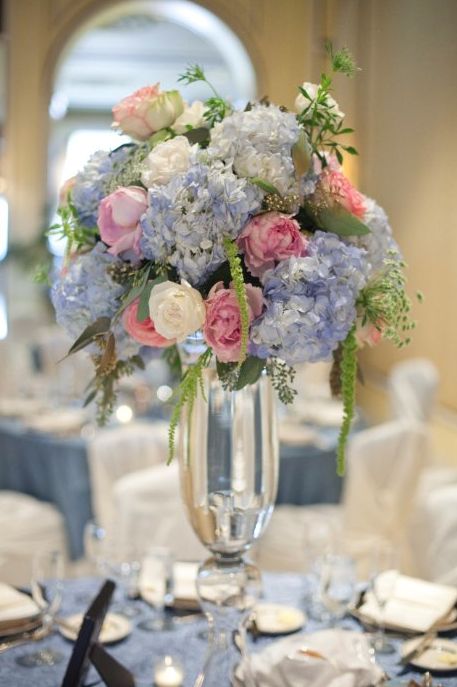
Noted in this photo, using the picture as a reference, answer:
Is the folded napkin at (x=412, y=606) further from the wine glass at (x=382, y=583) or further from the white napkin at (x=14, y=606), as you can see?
the white napkin at (x=14, y=606)

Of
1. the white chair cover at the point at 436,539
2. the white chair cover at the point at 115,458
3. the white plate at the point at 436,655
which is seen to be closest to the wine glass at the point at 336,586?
the white plate at the point at 436,655

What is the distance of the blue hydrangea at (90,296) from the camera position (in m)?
1.51

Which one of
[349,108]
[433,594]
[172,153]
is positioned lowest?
[433,594]

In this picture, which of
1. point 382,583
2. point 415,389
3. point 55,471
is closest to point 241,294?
point 382,583

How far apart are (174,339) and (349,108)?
97 cm

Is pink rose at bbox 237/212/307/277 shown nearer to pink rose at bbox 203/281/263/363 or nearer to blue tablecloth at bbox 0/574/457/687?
pink rose at bbox 203/281/263/363

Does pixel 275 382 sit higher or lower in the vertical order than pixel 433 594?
higher

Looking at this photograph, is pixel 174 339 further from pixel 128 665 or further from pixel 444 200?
pixel 444 200

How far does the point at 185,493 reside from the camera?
62.9 inches

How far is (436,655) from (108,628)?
63cm

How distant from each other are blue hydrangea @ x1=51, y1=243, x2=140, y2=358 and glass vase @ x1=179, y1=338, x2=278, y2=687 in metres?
0.13

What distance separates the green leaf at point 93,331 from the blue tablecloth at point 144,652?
59 cm

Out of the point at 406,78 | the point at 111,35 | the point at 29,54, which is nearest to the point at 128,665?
the point at 406,78

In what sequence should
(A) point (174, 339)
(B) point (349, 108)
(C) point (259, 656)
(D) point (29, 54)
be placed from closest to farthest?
(A) point (174, 339)
(C) point (259, 656)
(B) point (349, 108)
(D) point (29, 54)
